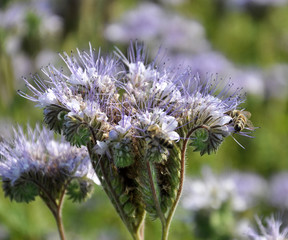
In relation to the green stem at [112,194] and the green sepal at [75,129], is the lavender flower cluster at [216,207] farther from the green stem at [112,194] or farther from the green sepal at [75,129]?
the green sepal at [75,129]

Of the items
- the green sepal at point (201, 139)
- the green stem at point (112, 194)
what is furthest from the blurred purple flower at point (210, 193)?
the green sepal at point (201, 139)

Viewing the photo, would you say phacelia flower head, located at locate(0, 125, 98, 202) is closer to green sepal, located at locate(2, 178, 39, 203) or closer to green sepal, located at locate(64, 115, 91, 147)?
green sepal, located at locate(2, 178, 39, 203)

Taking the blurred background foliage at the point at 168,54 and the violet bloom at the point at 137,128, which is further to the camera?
the blurred background foliage at the point at 168,54

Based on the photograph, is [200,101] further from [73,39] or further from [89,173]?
[73,39]

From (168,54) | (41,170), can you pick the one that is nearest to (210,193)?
(41,170)

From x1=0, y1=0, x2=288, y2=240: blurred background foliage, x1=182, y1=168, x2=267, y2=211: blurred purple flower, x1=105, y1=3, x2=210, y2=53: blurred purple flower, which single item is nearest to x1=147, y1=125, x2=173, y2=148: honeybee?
x1=182, y1=168, x2=267, y2=211: blurred purple flower
